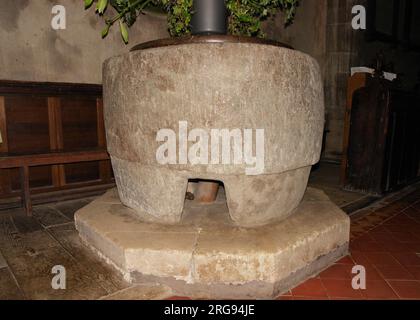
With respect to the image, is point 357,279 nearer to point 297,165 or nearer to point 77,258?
point 297,165

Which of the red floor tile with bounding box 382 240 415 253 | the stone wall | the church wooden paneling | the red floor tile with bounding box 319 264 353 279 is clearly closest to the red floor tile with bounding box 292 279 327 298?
the red floor tile with bounding box 319 264 353 279

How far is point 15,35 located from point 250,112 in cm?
286

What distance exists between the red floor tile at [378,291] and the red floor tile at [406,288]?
40mm

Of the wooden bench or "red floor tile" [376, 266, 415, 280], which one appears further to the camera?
the wooden bench

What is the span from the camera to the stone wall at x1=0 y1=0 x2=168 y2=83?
10.8 feet

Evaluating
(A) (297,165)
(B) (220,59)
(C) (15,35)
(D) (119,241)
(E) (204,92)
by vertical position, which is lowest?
(D) (119,241)

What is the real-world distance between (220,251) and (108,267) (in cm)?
81

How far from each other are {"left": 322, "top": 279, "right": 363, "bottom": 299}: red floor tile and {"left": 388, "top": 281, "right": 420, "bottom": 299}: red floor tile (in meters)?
0.27

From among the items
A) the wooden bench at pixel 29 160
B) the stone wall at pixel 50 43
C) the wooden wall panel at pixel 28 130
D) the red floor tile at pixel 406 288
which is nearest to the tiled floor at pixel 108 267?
the red floor tile at pixel 406 288

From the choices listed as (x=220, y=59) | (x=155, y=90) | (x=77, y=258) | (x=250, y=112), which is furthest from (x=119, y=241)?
(x=220, y=59)

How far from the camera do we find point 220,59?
1936 millimetres

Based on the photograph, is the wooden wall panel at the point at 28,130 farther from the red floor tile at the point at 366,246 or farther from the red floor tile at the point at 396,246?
the red floor tile at the point at 396,246

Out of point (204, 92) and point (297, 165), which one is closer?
point (204, 92)

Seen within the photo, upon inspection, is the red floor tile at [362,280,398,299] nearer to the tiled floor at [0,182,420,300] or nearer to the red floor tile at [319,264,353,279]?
the tiled floor at [0,182,420,300]
